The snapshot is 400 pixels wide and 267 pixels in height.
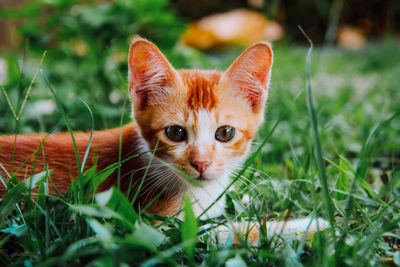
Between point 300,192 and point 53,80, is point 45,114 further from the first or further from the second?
point 300,192

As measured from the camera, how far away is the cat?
3.92ft

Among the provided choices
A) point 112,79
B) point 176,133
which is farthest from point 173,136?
point 112,79

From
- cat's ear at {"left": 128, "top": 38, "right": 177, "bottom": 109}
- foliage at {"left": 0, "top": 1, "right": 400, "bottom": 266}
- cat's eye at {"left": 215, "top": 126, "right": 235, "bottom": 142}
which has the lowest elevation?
foliage at {"left": 0, "top": 1, "right": 400, "bottom": 266}

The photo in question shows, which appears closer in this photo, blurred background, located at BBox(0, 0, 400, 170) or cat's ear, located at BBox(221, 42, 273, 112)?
cat's ear, located at BBox(221, 42, 273, 112)

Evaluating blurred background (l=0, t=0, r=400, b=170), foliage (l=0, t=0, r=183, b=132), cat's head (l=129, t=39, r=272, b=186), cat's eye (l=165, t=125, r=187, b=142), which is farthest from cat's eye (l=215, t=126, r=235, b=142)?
foliage (l=0, t=0, r=183, b=132)

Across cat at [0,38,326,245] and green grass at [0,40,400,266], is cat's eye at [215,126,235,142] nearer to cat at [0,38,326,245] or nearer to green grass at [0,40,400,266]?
cat at [0,38,326,245]

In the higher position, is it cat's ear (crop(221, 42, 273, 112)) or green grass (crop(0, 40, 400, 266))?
cat's ear (crop(221, 42, 273, 112))

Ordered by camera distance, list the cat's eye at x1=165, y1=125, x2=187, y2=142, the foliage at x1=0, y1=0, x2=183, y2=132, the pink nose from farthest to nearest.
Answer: the foliage at x1=0, y1=0, x2=183, y2=132, the cat's eye at x1=165, y1=125, x2=187, y2=142, the pink nose

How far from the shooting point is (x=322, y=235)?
2.90 ft

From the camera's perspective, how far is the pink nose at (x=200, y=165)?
114 centimetres

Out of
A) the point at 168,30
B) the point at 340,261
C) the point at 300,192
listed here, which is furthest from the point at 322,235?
the point at 168,30

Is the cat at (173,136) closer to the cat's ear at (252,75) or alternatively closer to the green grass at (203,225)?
the cat's ear at (252,75)

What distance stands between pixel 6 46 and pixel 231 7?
5.21 m

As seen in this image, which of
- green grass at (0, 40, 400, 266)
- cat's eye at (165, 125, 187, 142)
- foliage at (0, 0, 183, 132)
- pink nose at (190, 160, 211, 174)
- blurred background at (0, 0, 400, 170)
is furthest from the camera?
foliage at (0, 0, 183, 132)
